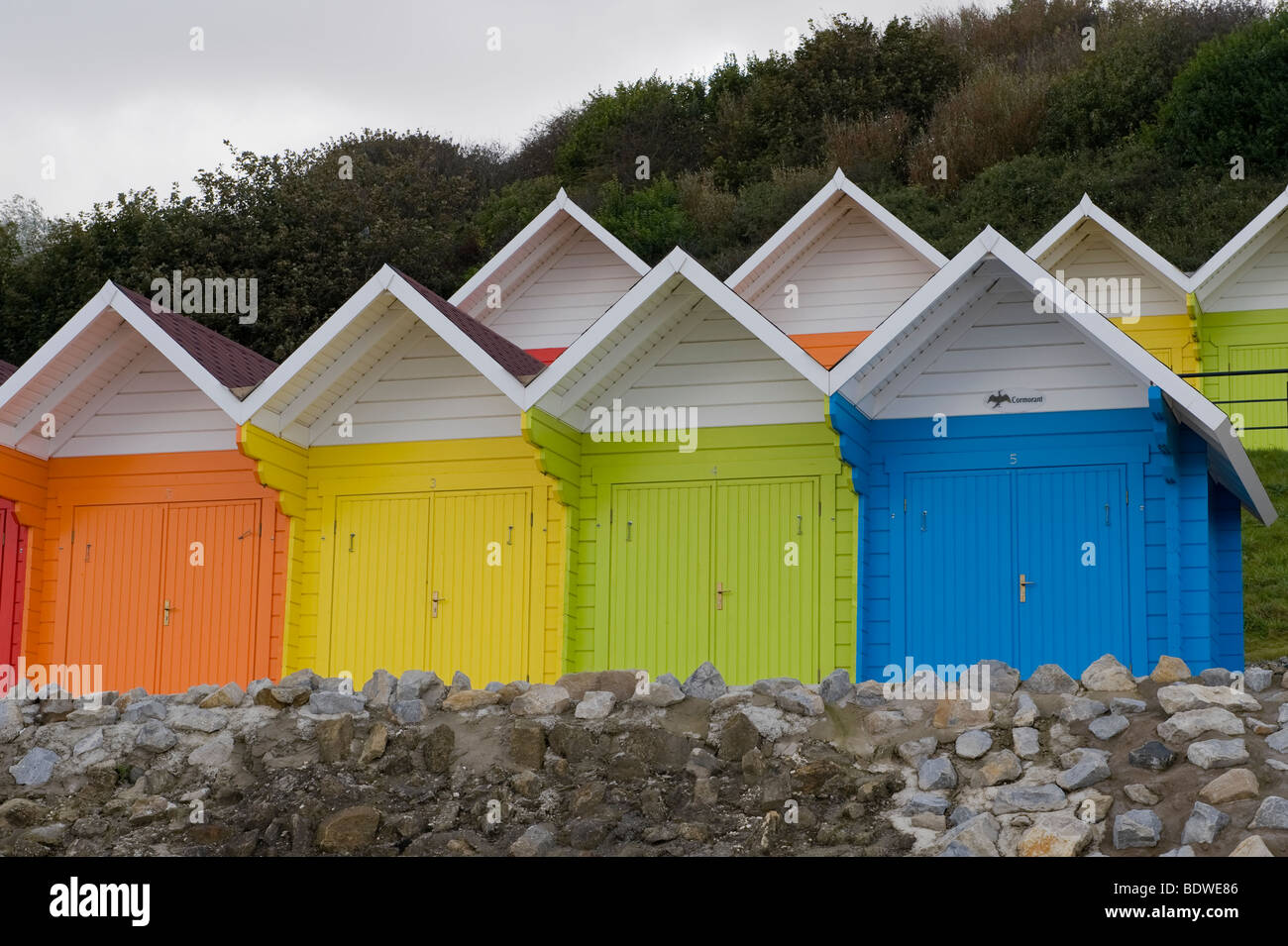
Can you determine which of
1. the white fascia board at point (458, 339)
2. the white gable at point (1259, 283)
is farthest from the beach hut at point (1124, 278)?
the white fascia board at point (458, 339)

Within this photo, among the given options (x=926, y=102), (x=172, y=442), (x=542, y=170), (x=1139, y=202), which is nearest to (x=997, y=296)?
(x=172, y=442)

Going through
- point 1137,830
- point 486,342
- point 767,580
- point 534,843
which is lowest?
point 534,843

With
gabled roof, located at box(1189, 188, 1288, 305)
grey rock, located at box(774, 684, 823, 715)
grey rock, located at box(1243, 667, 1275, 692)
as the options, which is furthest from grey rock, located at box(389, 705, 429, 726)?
gabled roof, located at box(1189, 188, 1288, 305)

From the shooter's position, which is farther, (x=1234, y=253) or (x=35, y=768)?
(x=1234, y=253)

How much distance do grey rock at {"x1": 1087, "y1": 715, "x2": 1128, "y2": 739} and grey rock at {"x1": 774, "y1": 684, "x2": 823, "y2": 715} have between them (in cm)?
191

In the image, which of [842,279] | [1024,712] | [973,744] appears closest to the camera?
[973,744]

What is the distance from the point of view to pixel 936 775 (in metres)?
11.0

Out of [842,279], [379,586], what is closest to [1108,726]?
[379,586]

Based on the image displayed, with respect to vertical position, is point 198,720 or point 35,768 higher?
point 198,720

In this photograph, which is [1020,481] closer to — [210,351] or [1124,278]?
[210,351]

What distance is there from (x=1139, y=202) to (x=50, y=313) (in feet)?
83.5

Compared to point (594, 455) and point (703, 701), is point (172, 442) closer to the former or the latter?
point (594, 455)

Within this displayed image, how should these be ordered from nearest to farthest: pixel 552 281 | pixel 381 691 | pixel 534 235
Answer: pixel 381 691, pixel 534 235, pixel 552 281

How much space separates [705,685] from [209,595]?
22.1ft
